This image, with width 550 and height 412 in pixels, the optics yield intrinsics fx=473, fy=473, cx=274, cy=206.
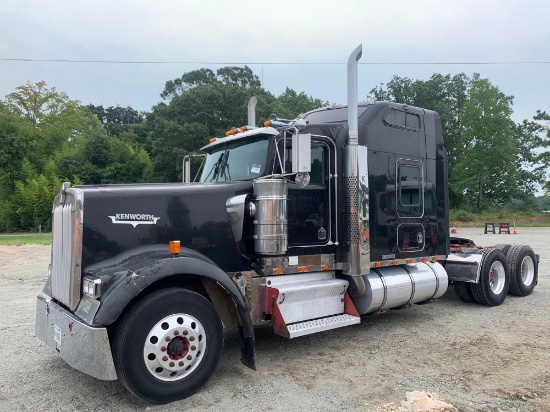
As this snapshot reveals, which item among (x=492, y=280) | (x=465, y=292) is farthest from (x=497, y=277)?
(x=465, y=292)

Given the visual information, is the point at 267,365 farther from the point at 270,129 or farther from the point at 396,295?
the point at 270,129

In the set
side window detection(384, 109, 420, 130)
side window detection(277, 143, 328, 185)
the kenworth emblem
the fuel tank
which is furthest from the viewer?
side window detection(384, 109, 420, 130)

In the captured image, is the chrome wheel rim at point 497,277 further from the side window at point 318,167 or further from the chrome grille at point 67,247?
the chrome grille at point 67,247

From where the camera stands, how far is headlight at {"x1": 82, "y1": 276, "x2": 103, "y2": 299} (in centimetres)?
410

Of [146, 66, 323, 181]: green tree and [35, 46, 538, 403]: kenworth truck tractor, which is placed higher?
[146, 66, 323, 181]: green tree

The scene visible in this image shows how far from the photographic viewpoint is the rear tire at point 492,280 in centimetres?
819

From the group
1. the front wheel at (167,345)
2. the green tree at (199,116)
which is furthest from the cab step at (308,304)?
the green tree at (199,116)

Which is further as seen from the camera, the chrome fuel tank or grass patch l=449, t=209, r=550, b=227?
grass patch l=449, t=209, r=550, b=227

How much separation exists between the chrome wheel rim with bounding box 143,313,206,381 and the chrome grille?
2.87 ft

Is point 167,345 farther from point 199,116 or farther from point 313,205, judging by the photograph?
point 199,116

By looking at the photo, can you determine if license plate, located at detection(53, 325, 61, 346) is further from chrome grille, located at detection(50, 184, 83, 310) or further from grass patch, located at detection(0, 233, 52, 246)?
grass patch, located at detection(0, 233, 52, 246)

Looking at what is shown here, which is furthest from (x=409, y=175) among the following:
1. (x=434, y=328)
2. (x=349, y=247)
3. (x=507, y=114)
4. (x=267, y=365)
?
(x=507, y=114)

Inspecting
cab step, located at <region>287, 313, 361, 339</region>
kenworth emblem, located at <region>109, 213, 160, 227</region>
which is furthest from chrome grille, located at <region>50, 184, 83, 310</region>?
cab step, located at <region>287, 313, 361, 339</region>

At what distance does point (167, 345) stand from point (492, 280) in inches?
262
